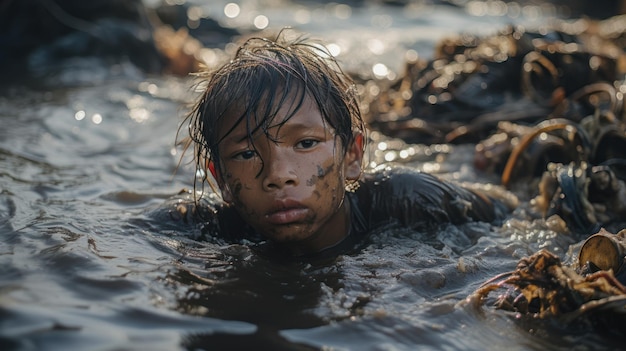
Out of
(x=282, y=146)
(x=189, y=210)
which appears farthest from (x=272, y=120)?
(x=189, y=210)

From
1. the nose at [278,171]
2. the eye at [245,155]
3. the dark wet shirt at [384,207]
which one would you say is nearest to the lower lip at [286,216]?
the nose at [278,171]

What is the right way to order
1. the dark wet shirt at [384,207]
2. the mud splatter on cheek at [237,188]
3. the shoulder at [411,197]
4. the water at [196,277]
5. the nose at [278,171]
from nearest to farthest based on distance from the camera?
1. the water at [196,277]
2. the nose at [278,171]
3. the mud splatter on cheek at [237,188]
4. the dark wet shirt at [384,207]
5. the shoulder at [411,197]

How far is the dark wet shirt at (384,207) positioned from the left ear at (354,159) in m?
0.28

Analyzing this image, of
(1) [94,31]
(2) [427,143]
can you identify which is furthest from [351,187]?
(1) [94,31]

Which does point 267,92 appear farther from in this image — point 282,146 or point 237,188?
point 237,188

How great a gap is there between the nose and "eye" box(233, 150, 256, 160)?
7 cm

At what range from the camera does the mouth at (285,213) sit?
9.71 feet

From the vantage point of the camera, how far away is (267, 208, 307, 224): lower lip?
117 inches

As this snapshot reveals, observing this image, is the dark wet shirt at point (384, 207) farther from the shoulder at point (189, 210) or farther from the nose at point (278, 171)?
the nose at point (278, 171)

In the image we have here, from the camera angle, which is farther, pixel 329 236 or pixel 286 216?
pixel 329 236

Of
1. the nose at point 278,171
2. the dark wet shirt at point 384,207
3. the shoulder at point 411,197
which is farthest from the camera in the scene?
the shoulder at point 411,197

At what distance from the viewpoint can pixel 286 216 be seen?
9.77 ft

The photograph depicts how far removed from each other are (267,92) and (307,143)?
10.2 inches

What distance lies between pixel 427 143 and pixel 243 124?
9.31 ft
